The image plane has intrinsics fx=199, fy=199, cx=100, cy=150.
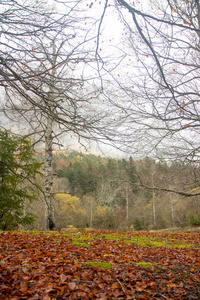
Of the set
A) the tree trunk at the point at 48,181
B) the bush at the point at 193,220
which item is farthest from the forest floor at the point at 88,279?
the bush at the point at 193,220

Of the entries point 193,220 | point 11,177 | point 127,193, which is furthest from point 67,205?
point 11,177

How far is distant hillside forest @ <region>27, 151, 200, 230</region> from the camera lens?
6027 mm

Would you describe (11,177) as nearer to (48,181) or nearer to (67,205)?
(48,181)

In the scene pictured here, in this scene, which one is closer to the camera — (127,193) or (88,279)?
(88,279)

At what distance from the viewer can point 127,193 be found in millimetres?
20156

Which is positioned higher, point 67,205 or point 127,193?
point 127,193

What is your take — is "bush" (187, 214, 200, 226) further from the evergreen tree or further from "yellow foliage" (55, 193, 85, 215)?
the evergreen tree

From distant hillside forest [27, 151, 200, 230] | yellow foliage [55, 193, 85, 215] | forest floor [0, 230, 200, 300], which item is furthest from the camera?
yellow foliage [55, 193, 85, 215]

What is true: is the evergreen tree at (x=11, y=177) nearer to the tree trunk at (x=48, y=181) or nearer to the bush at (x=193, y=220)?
the tree trunk at (x=48, y=181)

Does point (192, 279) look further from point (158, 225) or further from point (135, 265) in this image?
point (158, 225)

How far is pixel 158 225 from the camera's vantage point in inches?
832

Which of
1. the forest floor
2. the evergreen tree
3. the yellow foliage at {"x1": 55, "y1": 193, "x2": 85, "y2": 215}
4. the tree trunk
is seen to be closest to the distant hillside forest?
the yellow foliage at {"x1": 55, "y1": 193, "x2": 85, "y2": 215}

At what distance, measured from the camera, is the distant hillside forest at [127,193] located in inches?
237

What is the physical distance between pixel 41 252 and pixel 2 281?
47.8 inches
